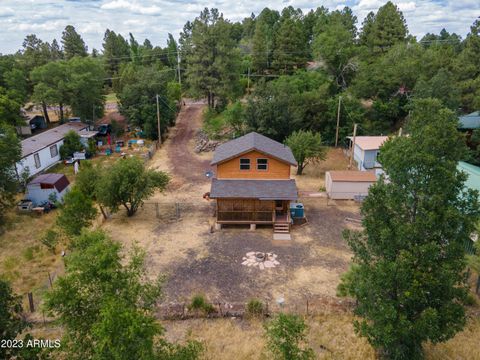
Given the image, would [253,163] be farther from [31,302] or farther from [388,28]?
[388,28]

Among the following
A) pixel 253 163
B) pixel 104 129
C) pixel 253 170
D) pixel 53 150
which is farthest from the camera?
pixel 104 129

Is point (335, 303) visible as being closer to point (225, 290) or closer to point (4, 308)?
point (225, 290)

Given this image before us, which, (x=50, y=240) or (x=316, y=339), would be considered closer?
(x=316, y=339)

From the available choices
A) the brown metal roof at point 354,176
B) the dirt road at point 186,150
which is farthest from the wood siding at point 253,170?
the dirt road at point 186,150

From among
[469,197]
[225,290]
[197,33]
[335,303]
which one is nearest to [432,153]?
[469,197]

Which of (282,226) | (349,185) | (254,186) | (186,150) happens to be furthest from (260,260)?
(186,150)

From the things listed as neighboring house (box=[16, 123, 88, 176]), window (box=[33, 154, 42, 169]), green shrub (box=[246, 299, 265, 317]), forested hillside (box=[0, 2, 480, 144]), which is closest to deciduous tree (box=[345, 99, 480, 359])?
green shrub (box=[246, 299, 265, 317])
